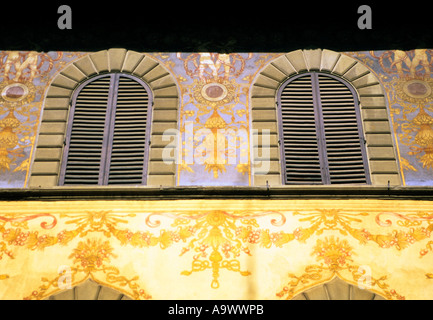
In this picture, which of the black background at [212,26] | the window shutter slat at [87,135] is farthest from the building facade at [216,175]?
the black background at [212,26]

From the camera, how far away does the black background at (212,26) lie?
1130 cm

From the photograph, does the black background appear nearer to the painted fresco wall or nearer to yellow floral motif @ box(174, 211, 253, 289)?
the painted fresco wall

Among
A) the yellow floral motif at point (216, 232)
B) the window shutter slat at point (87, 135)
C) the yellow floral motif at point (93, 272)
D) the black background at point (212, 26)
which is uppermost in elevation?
the black background at point (212, 26)

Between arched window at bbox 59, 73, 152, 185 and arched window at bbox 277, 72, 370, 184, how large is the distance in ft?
6.77

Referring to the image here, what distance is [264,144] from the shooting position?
403 inches

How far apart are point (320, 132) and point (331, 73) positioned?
3.62 ft

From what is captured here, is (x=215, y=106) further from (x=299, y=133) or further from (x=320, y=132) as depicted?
(x=320, y=132)

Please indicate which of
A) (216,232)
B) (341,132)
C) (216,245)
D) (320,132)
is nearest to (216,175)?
(216,232)

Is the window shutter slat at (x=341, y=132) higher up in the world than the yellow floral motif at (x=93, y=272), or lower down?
higher up

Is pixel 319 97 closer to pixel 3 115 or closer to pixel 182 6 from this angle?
pixel 182 6

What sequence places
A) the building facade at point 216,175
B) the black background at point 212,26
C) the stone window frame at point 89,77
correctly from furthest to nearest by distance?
the black background at point 212,26
the stone window frame at point 89,77
the building facade at point 216,175

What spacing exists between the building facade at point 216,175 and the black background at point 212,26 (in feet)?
0.82

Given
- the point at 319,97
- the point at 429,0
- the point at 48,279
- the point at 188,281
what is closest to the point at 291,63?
the point at 319,97

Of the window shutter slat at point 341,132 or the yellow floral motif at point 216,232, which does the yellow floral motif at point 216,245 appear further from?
the window shutter slat at point 341,132
